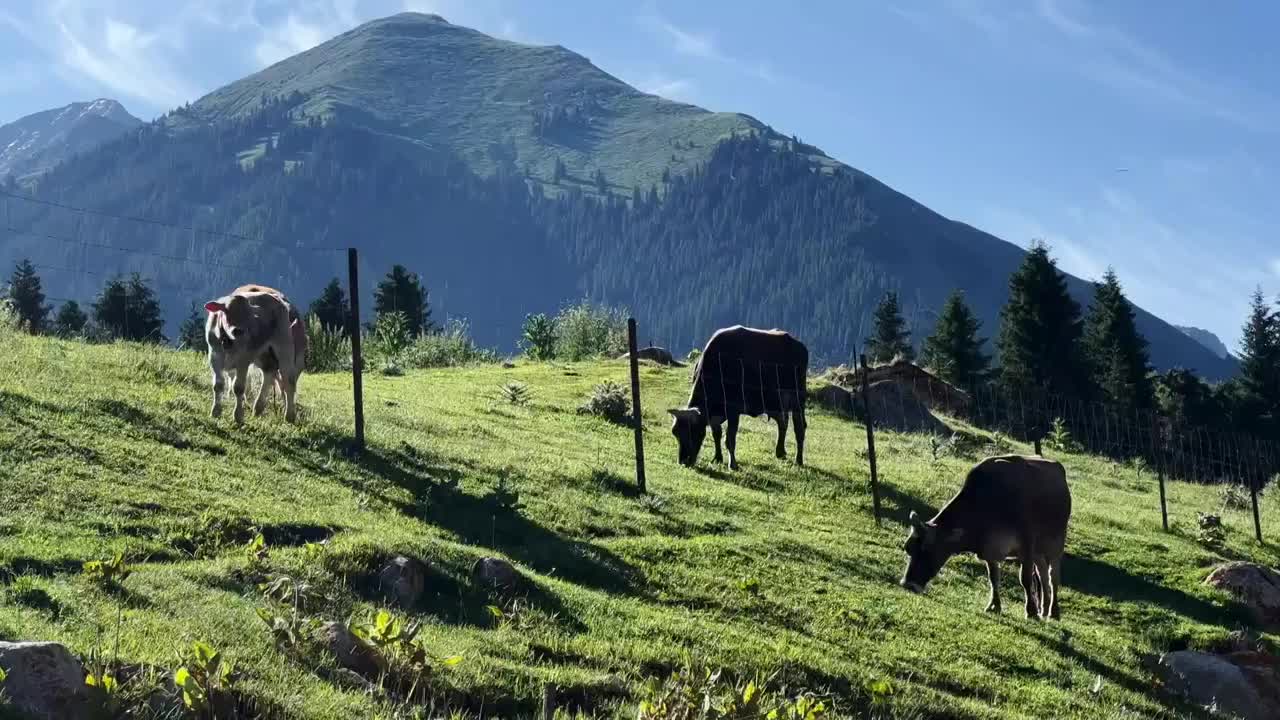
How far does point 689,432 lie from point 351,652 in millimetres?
17118

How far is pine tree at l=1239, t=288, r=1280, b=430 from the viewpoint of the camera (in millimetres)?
70875

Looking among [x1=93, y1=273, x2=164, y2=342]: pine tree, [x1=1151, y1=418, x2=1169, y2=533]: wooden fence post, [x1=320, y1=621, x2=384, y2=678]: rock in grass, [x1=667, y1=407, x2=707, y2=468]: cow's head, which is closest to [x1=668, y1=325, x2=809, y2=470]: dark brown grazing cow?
[x1=667, y1=407, x2=707, y2=468]: cow's head

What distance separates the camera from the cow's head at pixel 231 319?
837 inches

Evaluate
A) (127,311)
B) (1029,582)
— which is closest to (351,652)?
(1029,582)

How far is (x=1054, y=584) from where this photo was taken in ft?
62.4

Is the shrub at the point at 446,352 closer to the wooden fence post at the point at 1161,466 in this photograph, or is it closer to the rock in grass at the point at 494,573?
the wooden fence post at the point at 1161,466

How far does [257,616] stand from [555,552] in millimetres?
5950

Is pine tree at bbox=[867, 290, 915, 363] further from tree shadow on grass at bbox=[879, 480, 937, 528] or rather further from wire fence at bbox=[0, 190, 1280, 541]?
tree shadow on grass at bbox=[879, 480, 937, 528]

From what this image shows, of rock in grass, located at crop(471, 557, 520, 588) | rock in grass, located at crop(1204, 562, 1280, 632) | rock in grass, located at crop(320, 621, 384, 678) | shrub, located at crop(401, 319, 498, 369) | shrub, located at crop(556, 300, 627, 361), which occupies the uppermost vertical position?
shrub, located at crop(556, 300, 627, 361)

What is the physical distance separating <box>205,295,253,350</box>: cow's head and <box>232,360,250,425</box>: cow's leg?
37 cm

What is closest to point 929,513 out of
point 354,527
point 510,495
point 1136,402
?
point 510,495

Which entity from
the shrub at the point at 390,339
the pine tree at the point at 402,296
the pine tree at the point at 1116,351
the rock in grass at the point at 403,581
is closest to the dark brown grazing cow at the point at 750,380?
Result: the rock in grass at the point at 403,581

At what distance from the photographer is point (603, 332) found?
61.0 metres

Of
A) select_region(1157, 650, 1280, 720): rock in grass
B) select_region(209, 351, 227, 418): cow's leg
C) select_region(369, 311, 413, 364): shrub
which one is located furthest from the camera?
select_region(369, 311, 413, 364): shrub
